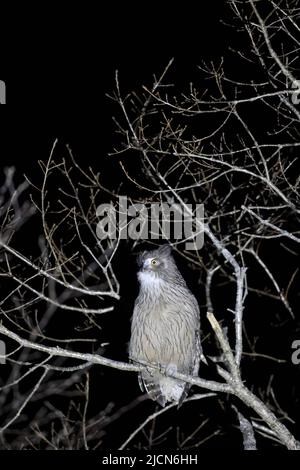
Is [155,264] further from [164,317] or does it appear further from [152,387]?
[152,387]

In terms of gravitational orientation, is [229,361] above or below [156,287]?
above

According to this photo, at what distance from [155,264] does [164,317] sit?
1.96 ft

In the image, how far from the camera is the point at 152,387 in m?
6.74

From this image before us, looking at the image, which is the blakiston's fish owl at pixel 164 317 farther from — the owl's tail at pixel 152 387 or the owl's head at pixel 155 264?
the owl's tail at pixel 152 387

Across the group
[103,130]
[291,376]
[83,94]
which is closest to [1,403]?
[291,376]

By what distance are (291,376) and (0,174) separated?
675cm

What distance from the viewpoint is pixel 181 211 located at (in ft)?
18.8

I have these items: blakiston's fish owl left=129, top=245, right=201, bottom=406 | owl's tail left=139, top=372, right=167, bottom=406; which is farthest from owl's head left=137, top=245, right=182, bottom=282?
owl's tail left=139, top=372, right=167, bottom=406

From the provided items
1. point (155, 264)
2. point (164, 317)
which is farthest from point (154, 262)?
point (164, 317)

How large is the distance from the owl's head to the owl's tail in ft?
4.19

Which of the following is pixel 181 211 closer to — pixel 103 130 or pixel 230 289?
pixel 230 289

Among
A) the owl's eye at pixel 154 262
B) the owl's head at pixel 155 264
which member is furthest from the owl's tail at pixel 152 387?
the owl's eye at pixel 154 262

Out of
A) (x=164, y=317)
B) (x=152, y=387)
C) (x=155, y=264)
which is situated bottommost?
(x=152, y=387)

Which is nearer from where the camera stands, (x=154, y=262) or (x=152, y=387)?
(x=154, y=262)
